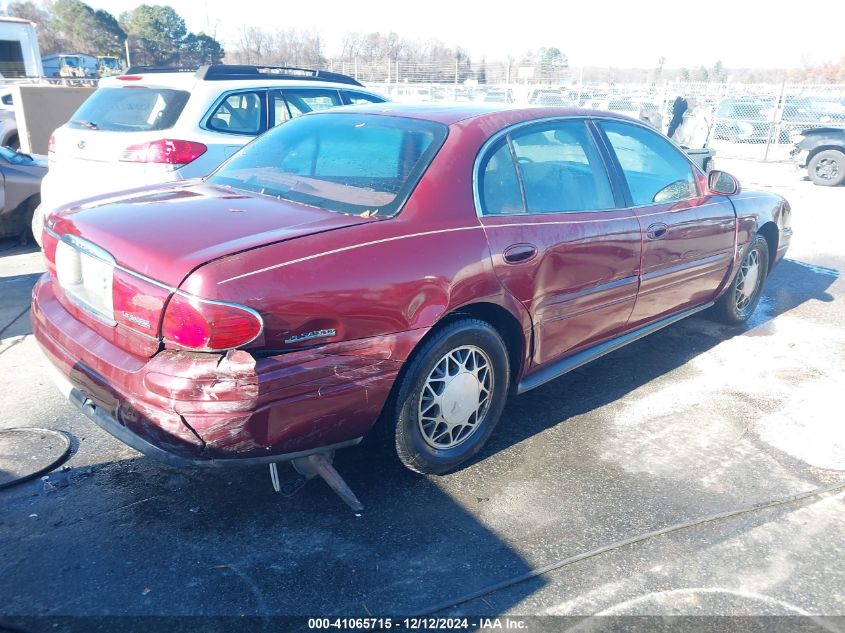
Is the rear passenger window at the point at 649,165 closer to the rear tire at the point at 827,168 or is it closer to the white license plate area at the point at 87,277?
the white license plate area at the point at 87,277

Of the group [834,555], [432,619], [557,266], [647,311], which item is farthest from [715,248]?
[432,619]

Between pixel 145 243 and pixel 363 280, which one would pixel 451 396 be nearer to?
pixel 363 280

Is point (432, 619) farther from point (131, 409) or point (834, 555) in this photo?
point (834, 555)

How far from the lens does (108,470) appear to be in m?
3.25

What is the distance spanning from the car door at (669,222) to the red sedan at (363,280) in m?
0.02

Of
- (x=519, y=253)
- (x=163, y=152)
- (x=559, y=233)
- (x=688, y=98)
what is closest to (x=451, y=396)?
(x=519, y=253)

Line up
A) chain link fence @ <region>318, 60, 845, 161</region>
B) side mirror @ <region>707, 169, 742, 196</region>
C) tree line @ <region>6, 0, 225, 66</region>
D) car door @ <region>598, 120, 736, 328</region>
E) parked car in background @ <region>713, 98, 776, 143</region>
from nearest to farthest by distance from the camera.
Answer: car door @ <region>598, 120, 736, 328</region>, side mirror @ <region>707, 169, 742, 196</region>, chain link fence @ <region>318, 60, 845, 161</region>, parked car in background @ <region>713, 98, 776, 143</region>, tree line @ <region>6, 0, 225, 66</region>

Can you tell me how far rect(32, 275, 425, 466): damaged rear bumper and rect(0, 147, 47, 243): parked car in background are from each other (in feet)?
17.6

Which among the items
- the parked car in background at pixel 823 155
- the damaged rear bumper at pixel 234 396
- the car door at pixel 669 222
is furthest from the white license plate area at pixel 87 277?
the parked car in background at pixel 823 155

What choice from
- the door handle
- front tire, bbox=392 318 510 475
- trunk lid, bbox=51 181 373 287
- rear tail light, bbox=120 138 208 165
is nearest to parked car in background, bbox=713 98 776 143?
rear tail light, bbox=120 138 208 165

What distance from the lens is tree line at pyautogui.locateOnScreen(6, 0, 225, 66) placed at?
4828cm

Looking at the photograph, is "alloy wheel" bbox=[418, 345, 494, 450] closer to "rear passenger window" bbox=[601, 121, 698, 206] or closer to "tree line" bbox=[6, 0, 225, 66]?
"rear passenger window" bbox=[601, 121, 698, 206]

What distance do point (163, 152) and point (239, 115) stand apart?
945 mm

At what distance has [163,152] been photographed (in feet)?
19.1
